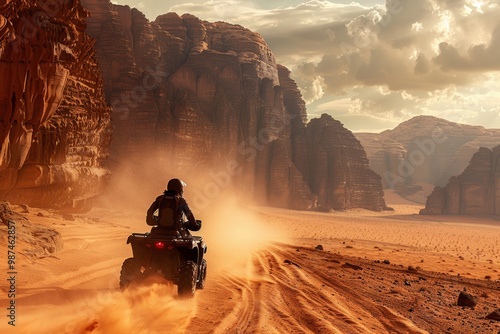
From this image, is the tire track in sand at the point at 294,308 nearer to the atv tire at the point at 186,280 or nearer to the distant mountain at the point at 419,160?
the atv tire at the point at 186,280

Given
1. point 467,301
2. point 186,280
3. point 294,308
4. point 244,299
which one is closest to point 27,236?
point 186,280

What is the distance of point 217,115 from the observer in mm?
67500

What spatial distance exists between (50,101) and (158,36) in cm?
5499

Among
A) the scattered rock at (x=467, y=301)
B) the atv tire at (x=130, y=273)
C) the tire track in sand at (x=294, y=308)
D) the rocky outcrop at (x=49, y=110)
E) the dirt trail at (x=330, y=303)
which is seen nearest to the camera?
the tire track in sand at (x=294, y=308)

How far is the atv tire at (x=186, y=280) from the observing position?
779cm

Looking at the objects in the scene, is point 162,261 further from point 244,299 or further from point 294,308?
point 294,308

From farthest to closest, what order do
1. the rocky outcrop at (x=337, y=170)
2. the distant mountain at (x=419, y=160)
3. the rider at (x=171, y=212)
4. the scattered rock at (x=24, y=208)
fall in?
the distant mountain at (x=419, y=160) < the rocky outcrop at (x=337, y=170) < the scattered rock at (x=24, y=208) < the rider at (x=171, y=212)

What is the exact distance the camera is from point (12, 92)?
1446cm

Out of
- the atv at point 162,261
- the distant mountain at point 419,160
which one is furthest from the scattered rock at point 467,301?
the distant mountain at point 419,160

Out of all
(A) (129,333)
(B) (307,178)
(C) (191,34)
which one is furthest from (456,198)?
(A) (129,333)

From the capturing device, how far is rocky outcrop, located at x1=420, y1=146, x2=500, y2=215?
88.5 meters

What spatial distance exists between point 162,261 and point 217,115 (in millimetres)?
60375

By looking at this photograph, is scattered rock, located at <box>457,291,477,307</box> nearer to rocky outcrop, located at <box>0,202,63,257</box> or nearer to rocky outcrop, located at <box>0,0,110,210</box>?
rocky outcrop, located at <box>0,202,63,257</box>

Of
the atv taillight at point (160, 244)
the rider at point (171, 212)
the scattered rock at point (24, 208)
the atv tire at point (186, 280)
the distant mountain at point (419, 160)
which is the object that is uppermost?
the distant mountain at point (419, 160)
